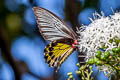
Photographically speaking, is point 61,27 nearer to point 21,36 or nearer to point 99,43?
point 99,43

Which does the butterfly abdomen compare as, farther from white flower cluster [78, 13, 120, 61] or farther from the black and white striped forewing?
white flower cluster [78, 13, 120, 61]

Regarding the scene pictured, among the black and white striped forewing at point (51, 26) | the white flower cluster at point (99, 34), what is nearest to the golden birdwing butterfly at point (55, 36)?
the black and white striped forewing at point (51, 26)

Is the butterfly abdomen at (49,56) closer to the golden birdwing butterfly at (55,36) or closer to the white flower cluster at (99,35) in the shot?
the golden birdwing butterfly at (55,36)

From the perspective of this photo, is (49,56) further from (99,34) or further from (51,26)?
(99,34)

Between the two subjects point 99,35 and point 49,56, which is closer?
point 99,35

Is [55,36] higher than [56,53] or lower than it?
higher

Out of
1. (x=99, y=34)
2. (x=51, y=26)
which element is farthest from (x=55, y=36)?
(x=99, y=34)
